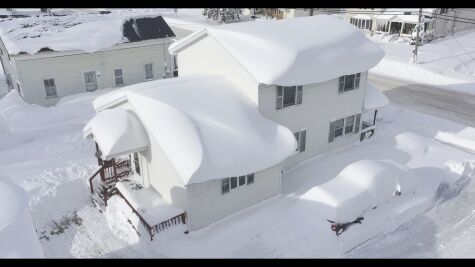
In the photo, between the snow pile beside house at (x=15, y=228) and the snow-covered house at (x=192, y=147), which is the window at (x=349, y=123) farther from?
the snow pile beside house at (x=15, y=228)

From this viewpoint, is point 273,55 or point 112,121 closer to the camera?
point 112,121

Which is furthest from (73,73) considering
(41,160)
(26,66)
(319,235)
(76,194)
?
(319,235)

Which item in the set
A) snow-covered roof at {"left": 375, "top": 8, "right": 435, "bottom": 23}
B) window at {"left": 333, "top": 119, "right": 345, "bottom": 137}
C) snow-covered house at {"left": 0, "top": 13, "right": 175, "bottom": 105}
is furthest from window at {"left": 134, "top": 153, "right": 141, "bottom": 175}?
snow-covered roof at {"left": 375, "top": 8, "right": 435, "bottom": 23}

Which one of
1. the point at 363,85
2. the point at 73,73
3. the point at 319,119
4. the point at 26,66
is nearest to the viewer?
the point at 319,119

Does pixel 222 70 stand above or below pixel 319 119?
above

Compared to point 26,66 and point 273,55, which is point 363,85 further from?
point 26,66

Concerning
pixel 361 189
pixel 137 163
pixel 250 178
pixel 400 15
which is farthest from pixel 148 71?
pixel 400 15
